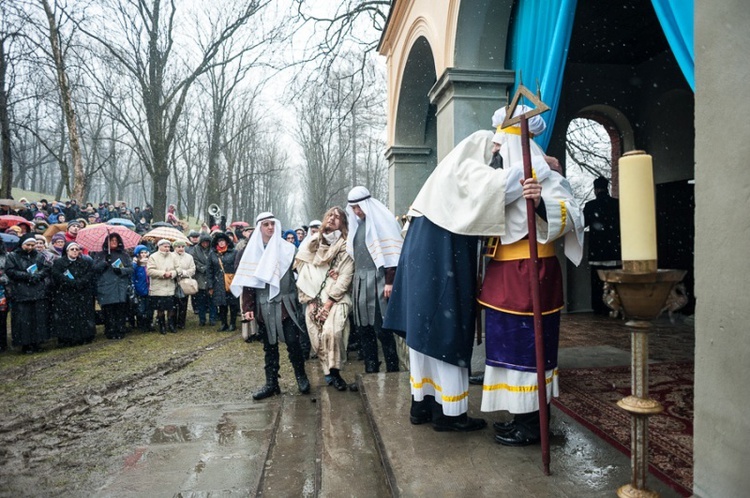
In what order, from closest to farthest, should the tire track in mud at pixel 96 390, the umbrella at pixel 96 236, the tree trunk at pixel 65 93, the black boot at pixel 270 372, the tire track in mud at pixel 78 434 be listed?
the tire track in mud at pixel 78 434, the tire track in mud at pixel 96 390, the black boot at pixel 270 372, the umbrella at pixel 96 236, the tree trunk at pixel 65 93

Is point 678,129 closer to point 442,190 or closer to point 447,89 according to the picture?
point 447,89

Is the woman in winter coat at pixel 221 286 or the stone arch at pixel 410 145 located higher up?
the stone arch at pixel 410 145

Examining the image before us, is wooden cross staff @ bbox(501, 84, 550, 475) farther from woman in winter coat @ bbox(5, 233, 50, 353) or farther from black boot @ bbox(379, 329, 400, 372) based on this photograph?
woman in winter coat @ bbox(5, 233, 50, 353)

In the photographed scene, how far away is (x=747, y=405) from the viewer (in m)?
1.63

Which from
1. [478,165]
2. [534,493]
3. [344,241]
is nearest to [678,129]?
[344,241]

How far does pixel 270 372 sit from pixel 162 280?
16.7 feet

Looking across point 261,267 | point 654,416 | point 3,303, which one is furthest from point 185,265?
point 654,416

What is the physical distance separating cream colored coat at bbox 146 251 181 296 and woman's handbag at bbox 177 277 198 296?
0.14m

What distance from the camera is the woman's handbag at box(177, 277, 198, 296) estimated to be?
31.6 ft

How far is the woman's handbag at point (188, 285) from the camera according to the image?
9633 millimetres

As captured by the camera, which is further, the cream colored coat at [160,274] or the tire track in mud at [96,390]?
the cream colored coat at [160,274]

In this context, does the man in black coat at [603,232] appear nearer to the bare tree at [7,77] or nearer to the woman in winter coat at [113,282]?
the woman in winter coat at [113,282]

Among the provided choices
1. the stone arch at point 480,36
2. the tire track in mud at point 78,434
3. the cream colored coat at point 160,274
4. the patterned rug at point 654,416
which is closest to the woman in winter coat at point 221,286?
the cream colored coat at point 160,274

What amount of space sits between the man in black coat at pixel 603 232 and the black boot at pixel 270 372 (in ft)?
19.5
